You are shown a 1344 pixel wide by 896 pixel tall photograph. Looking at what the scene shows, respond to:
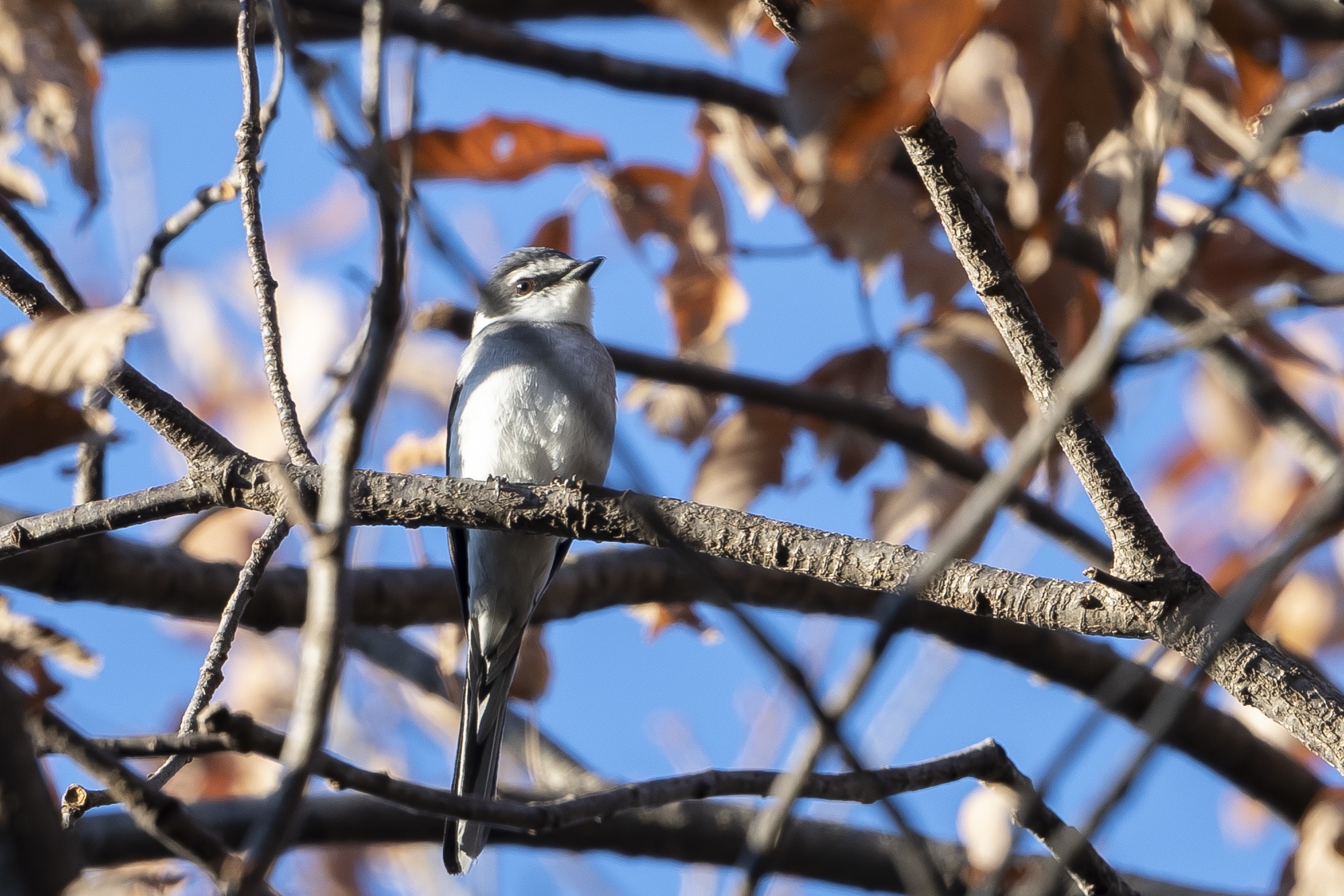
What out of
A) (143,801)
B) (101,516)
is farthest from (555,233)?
(143,801)

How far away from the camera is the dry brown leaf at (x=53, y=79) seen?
125 inches

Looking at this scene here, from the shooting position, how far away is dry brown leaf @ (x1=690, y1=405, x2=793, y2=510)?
4184 mm

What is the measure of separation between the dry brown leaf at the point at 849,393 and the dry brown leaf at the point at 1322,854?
2092mm

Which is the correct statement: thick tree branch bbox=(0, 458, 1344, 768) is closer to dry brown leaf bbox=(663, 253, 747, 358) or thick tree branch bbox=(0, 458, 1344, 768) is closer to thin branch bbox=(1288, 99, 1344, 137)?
thin branch bbox=(1288, 99, 1344, 137)

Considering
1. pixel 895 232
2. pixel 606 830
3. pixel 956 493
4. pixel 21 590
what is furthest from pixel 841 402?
pixel 21 590

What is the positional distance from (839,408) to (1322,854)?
2234 millimetres

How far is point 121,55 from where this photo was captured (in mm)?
5973

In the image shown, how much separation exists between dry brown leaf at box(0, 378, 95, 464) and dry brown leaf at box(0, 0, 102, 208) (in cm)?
157

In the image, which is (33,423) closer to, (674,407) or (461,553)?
(674,407)

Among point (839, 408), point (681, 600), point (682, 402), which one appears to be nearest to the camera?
point (839, 408)

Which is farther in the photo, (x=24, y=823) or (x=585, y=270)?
(x=585, y=270)

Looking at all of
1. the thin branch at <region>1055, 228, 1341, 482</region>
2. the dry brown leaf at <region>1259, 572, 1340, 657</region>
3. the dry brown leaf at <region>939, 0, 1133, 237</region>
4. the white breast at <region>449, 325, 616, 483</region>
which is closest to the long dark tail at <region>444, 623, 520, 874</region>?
the white breast at <region>449, 325, 616, 483</region>

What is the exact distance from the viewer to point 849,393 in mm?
4539

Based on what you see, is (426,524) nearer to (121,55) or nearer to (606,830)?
(606,830)
